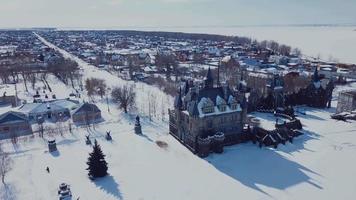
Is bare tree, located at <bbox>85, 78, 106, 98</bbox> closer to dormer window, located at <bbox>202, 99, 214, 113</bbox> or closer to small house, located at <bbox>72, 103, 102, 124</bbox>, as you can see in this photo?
small house, located at <bbox>72, 103, 102, 124</bbox>

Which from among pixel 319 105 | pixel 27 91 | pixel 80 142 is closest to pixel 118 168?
pixel 80 142

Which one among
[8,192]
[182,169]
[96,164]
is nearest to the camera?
[8,192]

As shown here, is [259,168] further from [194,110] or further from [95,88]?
[95,88]

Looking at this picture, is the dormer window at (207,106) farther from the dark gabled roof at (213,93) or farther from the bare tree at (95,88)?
the bare tree at (95,88)

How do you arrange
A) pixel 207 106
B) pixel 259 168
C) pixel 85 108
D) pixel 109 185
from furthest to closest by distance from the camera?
pixel 85 108, pixel 207 106, pixel 259 168, pixel 109 185

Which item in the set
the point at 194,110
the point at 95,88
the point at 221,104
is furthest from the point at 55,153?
the point at 95,88

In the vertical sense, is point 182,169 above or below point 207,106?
below

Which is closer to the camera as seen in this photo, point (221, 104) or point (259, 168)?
point (259, 168)

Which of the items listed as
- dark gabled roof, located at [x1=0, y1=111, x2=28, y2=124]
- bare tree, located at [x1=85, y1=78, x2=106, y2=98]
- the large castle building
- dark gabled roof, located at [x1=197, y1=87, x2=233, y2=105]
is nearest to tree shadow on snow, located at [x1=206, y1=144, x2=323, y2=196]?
the large castle building
